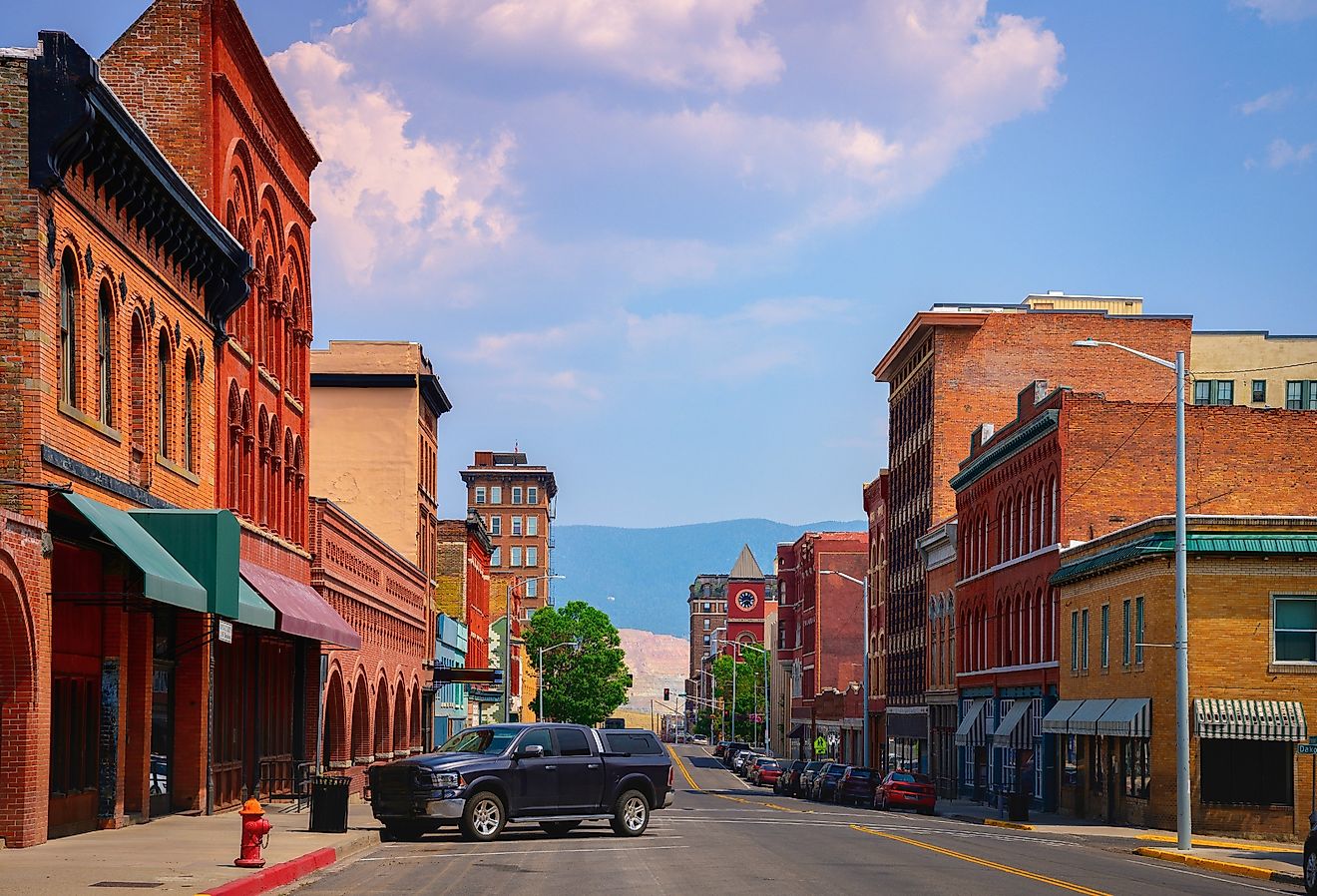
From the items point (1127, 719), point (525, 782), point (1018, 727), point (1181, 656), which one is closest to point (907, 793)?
point (1018, 727)

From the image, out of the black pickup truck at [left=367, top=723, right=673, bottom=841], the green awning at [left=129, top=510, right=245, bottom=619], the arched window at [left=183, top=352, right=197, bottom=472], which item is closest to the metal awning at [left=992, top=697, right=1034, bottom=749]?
the black pickup truck at [left=367, top=723, right=673, bottom=841]

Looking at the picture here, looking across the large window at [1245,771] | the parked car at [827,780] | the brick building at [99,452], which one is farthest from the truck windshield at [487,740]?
the parked car at [827,780]

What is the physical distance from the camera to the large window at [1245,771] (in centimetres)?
4391

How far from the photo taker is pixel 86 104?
24.4 m

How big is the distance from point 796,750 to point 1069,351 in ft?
219

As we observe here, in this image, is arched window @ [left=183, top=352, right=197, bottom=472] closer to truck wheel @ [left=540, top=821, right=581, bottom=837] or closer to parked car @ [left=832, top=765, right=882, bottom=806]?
truck wheel @ [left=540, top=821, right=581, bottom=837]

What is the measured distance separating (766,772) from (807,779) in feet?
45.1

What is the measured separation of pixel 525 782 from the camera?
31.7 meters

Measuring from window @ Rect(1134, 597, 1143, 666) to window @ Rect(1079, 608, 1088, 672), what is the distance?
16.5 feet

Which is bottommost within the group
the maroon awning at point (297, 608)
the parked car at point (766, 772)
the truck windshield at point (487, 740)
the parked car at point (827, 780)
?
the parked car at point (766, 772)

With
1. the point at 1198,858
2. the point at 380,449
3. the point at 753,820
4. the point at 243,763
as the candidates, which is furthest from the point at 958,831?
the point at 380,449

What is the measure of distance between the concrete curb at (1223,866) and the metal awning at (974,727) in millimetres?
30936

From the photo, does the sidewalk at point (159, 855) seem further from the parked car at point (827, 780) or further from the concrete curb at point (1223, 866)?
the parked car at point (827, 780)

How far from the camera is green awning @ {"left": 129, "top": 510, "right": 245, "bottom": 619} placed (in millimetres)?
28188
